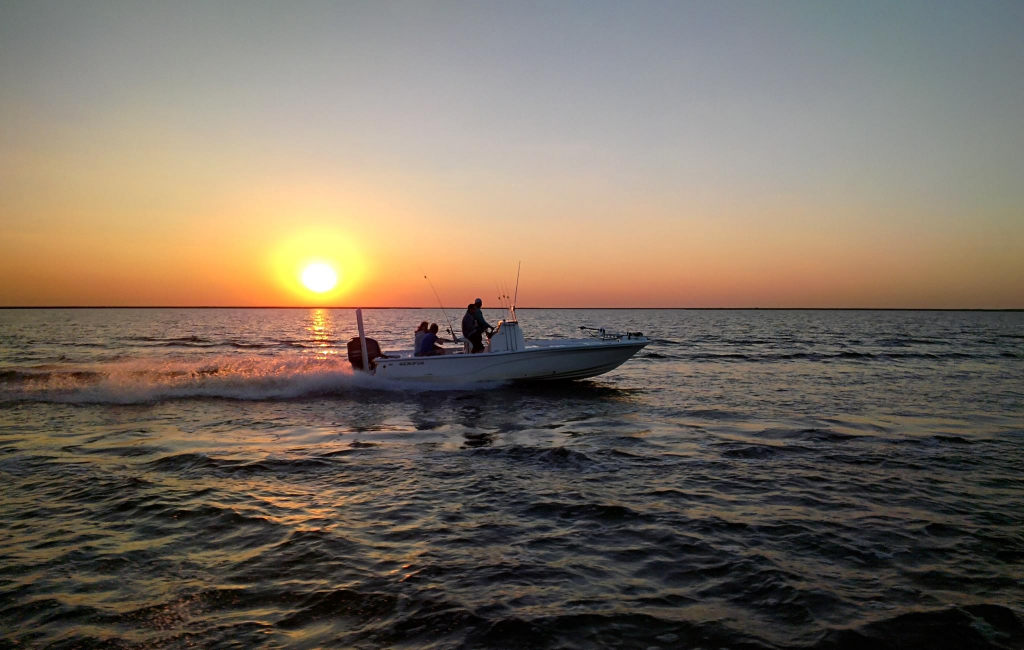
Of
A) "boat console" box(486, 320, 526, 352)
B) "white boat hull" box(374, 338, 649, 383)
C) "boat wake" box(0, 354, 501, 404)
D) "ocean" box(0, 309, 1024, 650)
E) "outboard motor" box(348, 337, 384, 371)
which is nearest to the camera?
"ocean" box(0, 309, 1024, 650)

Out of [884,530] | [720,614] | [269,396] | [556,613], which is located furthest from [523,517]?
[269,396]

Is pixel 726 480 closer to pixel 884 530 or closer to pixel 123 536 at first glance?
pixel 884 530

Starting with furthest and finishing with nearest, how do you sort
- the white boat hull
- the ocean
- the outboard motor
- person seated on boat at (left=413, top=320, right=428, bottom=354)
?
1. the outboard motor
2. person seated on boat at (left=413, top=320, right=428, bottom=354)
3. the white boat hull
4. the ocean

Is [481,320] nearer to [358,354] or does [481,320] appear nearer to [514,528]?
[358,354]

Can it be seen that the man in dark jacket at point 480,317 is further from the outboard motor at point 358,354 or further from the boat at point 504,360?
the outboard motor at point 358,354

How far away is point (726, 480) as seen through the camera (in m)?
7.88

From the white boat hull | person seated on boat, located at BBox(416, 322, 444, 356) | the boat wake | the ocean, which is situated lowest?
the ocean

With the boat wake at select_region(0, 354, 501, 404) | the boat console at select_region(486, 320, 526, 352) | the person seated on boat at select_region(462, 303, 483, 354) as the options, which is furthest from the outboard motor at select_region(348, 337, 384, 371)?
the boat console at select_region(486, 320, 526, 352)

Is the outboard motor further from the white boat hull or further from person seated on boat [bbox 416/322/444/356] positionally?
person seated on boat [bbox 416/322/444/356]

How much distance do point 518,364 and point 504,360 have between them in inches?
19.1

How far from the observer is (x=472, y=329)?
653 inches

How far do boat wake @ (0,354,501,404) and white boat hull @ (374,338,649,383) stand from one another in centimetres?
36

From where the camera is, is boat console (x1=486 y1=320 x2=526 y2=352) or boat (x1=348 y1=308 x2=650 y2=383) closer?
boat (x1=348 y1=308 x2=650 y2=383)

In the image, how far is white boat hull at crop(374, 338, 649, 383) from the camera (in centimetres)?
1638
